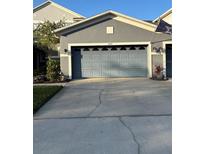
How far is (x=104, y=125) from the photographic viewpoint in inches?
249

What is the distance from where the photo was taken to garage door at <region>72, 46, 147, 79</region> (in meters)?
18.3

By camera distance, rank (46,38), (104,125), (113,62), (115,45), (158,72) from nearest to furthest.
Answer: (104,125)
(158,72)
(115,45)
(113,62)
(46,38)

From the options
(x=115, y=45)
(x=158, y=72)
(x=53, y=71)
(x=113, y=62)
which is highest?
(x=115, y=45)

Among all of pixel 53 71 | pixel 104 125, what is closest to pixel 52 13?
pixel 53 71

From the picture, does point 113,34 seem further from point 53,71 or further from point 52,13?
point 52,13

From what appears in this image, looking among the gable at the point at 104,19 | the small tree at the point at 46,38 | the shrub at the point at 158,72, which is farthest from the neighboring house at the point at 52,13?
the shrub at the point at 158,72

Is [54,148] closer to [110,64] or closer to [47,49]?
[110,64]

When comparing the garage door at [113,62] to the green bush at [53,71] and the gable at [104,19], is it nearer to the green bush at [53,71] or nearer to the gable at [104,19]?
the gable at [104,19]

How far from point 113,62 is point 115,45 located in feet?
3.93

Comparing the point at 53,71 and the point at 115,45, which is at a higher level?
the point at 115,45
